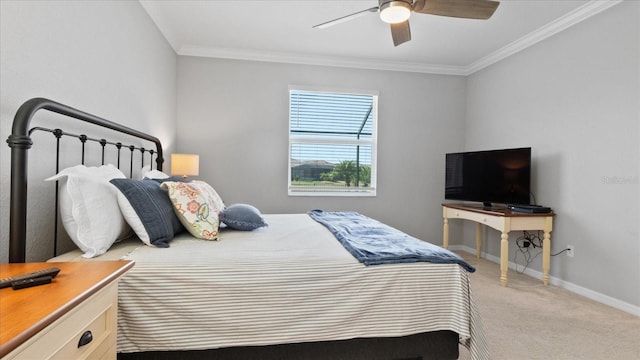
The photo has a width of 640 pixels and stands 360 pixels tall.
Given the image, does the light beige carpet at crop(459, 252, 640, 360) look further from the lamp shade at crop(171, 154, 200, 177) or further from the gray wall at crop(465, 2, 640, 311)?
the lamp shade at crop(171, 154, 200, 177)

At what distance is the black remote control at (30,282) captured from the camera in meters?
0.83

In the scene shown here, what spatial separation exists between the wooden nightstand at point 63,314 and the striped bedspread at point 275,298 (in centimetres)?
31

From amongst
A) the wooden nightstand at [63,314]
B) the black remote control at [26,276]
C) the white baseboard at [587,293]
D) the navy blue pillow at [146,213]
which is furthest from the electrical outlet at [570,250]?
the black remote control at [26,276]

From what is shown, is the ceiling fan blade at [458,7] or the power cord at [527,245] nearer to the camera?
the ceiling fan blade at [458,7]

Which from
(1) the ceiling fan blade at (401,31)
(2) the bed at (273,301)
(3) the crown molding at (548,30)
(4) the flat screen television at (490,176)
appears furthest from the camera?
(4) the flat screen television at (490,176)

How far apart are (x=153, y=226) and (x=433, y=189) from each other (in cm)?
377

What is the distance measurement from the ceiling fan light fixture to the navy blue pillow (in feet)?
5.97

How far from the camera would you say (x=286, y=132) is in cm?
421

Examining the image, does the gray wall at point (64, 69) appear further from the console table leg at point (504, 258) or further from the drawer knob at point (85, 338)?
the console table leg at point (504, 258)

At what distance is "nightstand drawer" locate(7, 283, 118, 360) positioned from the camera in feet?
2.25

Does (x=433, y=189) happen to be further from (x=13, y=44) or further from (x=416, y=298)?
(x=13, y=44)

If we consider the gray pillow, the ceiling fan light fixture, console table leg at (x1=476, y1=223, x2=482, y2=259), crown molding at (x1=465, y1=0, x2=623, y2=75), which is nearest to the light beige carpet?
console table leg at (x1=476, y1=223, x2=482, y2=259)

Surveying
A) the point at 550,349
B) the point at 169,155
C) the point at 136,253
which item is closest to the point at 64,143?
the point at 136,253

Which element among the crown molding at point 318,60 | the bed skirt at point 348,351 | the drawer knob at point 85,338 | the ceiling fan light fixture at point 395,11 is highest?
the crown molding at point 318,60
